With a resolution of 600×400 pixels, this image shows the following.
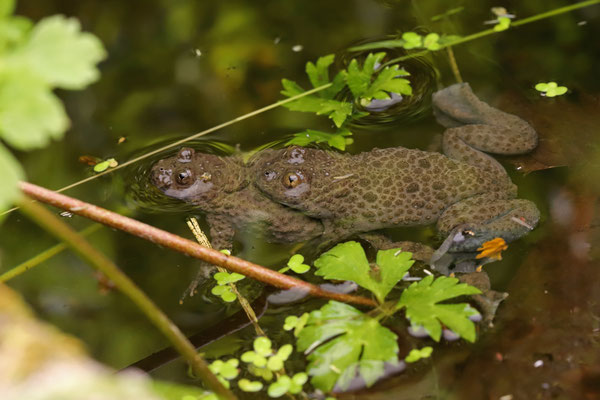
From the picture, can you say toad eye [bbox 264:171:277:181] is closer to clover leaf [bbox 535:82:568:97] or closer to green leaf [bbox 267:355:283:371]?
green leaf [bbox 267:355:283:371]

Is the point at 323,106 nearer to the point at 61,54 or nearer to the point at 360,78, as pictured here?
the point at 360,78

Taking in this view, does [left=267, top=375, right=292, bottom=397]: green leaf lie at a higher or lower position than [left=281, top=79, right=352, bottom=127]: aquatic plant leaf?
lower

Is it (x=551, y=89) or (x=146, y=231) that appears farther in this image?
(x=551, y=89)

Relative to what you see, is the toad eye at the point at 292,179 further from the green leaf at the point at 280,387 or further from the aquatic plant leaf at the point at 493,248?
the green leaf at the point at 280,387

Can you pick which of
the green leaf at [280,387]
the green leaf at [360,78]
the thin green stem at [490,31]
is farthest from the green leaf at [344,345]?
the thin green stem at [490,31]

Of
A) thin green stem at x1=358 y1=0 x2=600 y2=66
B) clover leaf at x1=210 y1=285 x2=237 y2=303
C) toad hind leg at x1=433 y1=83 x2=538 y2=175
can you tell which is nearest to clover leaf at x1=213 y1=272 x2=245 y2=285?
clover leaf at x1=210 y1=285 x2=237 y2=303

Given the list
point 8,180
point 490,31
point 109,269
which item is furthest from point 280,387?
point 490,31
